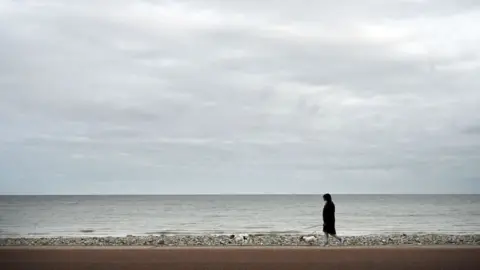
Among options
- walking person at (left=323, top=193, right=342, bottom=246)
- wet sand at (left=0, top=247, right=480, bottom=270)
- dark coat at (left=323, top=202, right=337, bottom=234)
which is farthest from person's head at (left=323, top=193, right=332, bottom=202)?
wet sand at (left=0, top=247, right=480, bottom=270)

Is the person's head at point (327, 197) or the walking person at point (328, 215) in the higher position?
the person's head at point (327, 197)

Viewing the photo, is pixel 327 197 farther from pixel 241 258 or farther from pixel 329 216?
pixel 241 258

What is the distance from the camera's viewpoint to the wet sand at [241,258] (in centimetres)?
1429

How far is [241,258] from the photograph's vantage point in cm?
1575

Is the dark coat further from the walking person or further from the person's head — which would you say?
the person's head

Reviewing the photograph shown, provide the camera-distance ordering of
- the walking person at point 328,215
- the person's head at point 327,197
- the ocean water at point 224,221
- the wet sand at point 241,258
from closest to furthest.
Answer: the wet sand at point 241,258, the person's head at point 327,197, the walking person at point 328,215, the ocean water at point 224,221

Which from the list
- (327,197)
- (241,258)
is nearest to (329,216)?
(327,197)

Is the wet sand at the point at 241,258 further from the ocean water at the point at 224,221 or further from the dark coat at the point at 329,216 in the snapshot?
the ocean water at the point at 224,221

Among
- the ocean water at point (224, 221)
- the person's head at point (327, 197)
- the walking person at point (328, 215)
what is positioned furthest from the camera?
the ocean water at point (224, 221)

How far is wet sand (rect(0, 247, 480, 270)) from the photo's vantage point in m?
14.3

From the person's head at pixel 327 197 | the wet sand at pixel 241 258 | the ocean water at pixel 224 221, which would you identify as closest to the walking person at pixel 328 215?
the person's head at pixel 327 197

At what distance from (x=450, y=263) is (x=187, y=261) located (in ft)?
20.2

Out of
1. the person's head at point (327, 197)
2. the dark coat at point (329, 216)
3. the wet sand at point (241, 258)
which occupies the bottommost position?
the wet sand at point (241, 258)

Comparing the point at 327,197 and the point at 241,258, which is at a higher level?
the point at 327,197
